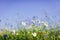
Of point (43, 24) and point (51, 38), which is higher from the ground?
point (43, 24)

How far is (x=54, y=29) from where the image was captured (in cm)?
406

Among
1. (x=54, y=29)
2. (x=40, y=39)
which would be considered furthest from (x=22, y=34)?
(x=54, y=29)

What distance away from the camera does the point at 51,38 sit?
399 cm

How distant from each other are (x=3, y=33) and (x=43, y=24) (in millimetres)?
1240

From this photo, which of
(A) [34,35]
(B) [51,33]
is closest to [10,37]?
(A) [34,35]

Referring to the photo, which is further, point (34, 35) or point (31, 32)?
point (31, 32)

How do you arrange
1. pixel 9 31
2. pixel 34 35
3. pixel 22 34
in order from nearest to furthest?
pixel 34 35
pixel 22 34
pixel 9 31

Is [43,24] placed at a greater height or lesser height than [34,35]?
greater

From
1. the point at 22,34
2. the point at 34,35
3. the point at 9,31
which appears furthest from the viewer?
the point at 9,31

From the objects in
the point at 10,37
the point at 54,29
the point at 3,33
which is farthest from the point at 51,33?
the point at 3,33

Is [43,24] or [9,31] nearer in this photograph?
[43,24]

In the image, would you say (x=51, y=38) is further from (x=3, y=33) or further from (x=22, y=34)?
(x=3, y=33)

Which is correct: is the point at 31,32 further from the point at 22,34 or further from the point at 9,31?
the point at 9,31

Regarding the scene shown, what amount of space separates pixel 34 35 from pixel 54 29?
512 millimetres
